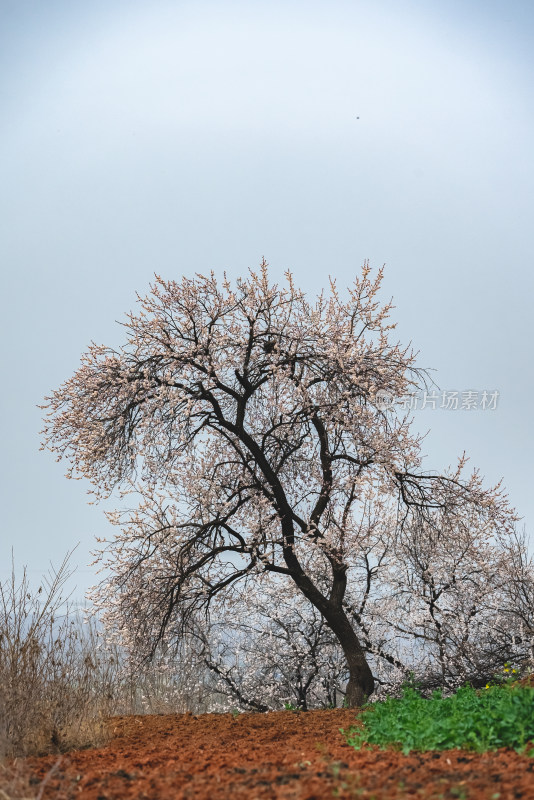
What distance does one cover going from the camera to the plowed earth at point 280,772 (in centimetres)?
362

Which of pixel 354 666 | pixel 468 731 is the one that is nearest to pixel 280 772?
pixel 468 731

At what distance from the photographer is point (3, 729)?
19.0 feet

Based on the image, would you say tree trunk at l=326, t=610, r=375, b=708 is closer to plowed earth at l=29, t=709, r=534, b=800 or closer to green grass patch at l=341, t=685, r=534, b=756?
plowed earth at l=29, t=709, r=534, b=800

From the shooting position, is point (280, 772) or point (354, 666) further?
point (354, 666)

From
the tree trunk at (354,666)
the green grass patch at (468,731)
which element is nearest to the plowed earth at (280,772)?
the green grass patch at (468,731)

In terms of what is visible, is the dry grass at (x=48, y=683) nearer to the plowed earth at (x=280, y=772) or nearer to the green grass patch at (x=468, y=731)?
the plowed earth at (x=280, y=772)

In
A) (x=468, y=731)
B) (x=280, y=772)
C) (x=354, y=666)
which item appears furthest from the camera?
(x=354, y=666)

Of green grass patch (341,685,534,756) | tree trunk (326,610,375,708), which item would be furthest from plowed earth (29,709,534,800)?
tree trunk (326,610,375,708)

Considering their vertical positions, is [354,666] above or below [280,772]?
above

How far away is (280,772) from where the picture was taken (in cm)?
418

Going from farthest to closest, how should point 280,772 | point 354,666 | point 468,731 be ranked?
point 354,666
point 468,731
point 280,772

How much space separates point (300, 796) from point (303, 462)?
762cm

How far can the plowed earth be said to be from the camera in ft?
11.9

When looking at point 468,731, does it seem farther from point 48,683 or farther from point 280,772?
point 48,683
